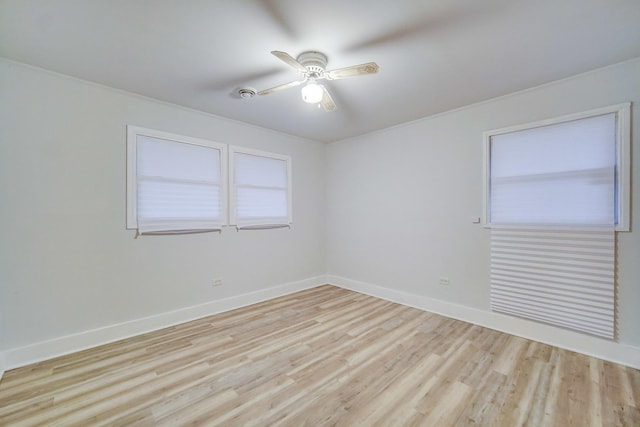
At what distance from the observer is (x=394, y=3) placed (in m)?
1.69

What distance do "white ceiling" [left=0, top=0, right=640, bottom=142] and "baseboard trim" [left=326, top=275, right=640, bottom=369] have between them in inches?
100

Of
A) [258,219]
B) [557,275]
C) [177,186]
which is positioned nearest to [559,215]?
[557,275]

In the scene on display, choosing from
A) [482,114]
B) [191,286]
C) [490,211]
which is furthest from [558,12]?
[191,286]

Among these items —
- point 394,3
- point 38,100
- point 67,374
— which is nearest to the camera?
point 394,3

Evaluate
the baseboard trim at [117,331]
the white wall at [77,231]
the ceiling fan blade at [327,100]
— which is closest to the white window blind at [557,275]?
the ceiling fan blade at [327,100]

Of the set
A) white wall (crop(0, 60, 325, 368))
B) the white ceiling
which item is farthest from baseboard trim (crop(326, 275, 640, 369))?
white wall (crop(0, 60, 325, 368))

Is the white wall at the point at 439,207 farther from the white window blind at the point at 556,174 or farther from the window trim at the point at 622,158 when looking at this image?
the white window blind at the point at 556,174

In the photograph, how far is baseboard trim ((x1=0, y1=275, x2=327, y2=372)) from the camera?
7.81 ft

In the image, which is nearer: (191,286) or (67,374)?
(67,374)

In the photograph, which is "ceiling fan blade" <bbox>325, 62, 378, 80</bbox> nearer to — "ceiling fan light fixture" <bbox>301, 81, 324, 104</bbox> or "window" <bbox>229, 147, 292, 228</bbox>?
"ceiling fan light fixture" <bbox>301, 81, 324, 104</bbox>

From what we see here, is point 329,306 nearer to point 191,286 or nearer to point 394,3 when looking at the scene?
point 191,286

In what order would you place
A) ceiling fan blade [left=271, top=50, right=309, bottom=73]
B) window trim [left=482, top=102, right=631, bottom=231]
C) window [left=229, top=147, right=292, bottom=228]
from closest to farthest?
ceiling fan blade [left=271, top=50, right=309, bottom=73] → window trim [left=482, top=102, right=631, bottom=231] → window [left=229, top=147, right=292, bottom=228]

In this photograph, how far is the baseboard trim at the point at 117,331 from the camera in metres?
2.38

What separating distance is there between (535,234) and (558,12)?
2041mm
